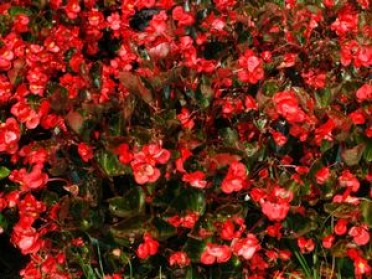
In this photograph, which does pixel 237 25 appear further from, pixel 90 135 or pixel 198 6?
pixel 90 135

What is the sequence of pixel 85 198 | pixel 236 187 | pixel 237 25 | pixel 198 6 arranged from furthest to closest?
pixel 198 6 → pixel 237 25 → pixel 85 198 → pixel 236 187

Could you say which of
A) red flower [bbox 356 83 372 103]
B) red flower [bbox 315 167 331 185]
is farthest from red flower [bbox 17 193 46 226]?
red flower [bbox 356 83 372 103]

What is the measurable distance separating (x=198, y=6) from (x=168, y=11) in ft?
0.52

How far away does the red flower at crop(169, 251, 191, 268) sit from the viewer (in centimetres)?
264

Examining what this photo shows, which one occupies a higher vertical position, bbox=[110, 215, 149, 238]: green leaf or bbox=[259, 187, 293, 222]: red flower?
bbox=[259, 187, 293, 222]: red flower

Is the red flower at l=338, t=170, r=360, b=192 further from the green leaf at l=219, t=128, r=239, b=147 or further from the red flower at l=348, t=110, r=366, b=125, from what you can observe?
the green leaf at l=219, t=128, r=239, b=147

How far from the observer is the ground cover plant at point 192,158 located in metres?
2.54

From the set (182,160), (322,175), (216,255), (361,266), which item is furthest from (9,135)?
(361,266)

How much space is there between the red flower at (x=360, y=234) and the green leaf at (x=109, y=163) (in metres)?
0.91

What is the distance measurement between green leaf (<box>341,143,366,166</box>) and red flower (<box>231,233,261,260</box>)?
485 mm

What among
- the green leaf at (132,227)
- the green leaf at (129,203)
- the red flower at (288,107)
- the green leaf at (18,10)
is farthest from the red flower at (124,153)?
the green leaf at (18,10)

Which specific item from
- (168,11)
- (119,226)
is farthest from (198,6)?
(119,226)

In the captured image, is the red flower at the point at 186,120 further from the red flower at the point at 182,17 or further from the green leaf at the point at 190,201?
the red flower at the point at 182,17

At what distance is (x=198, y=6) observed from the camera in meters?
3.46
